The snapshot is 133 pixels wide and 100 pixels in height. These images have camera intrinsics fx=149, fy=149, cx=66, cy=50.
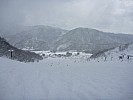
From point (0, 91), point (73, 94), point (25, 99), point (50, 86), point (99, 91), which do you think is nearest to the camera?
point (25, 99)

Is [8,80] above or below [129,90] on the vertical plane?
above

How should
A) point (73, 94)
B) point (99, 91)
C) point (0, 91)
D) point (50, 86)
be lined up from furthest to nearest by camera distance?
1. point (50, 86)
2. point (99, 91)
3. point (73, 94)
4. point (0, 91)

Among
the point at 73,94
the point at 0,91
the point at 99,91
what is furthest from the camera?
the point at 99,91

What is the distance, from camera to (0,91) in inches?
617

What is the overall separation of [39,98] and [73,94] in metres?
3.84

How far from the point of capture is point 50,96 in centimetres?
1606

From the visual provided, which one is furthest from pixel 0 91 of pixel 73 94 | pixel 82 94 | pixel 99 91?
pixel 99 91

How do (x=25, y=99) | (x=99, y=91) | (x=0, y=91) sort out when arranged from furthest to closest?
(x=99, y=91), (x=0, y=91), (x=25, y=99)

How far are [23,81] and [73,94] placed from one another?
706cm

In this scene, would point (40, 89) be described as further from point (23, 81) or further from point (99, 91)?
point (99, 91)

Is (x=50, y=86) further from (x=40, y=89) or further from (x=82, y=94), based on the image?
(x=82, y=94)

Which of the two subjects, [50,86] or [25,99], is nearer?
[25,99]

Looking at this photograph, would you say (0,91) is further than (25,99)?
Yes

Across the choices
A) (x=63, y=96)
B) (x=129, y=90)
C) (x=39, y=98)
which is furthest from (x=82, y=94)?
(x=129, y=90)
